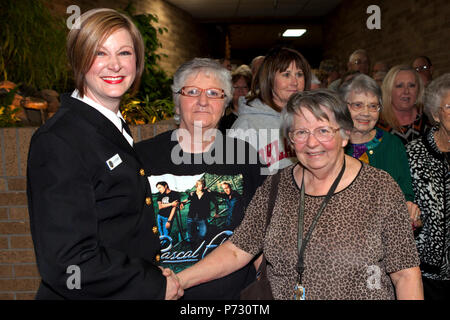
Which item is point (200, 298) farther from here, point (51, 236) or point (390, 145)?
point (390, 145)

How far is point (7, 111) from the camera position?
9.80 ft

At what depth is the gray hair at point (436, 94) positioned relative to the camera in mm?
2102

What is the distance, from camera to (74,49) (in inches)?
50.7

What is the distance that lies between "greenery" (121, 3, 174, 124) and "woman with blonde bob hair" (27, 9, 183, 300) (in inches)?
85.6

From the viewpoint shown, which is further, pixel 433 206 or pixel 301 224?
pixel 433 206

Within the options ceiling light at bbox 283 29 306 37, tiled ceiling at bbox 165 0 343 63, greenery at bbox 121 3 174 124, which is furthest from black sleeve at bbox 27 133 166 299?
ceiling light at bbox 283 29 306 37

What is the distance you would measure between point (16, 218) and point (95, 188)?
6.25 feet

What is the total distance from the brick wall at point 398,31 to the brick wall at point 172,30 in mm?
3980

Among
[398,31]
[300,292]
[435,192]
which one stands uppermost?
[398,31]

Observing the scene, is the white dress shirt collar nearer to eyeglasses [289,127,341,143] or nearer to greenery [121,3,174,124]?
eyeglasses [289,127,341,143]

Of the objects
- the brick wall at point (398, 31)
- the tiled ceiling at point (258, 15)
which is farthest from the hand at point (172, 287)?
the tiled ceiling at point (258, 15)

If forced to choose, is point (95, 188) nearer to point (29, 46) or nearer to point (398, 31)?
point (29, 46)

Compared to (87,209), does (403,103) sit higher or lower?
higher

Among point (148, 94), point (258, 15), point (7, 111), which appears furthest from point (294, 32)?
point (7, 111)
